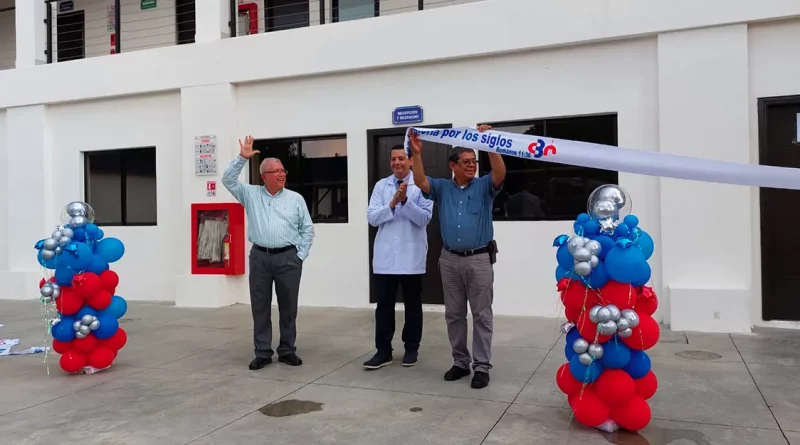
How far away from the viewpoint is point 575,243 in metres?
3.58

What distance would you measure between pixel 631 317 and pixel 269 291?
3136 millimetres

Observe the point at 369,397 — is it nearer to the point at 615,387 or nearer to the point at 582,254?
the point at 615,387

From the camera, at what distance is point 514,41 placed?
288 inches

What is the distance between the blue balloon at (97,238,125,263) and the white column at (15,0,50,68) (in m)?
6.84

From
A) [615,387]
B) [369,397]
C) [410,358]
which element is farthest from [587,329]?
[410,358]

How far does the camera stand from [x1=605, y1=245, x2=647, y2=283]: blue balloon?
3.45m

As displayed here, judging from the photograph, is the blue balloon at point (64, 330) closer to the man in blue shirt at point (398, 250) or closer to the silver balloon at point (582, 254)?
the man in blue shirt at point (398, 250)

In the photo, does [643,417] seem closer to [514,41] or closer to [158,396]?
[158,396]

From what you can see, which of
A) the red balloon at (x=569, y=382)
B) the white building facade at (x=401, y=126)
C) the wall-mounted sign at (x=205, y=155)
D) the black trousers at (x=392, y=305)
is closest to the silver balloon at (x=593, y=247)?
the red balloon at (x=569, y=382)

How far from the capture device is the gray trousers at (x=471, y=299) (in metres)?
4.56

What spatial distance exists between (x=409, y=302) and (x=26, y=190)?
8225 millimetres

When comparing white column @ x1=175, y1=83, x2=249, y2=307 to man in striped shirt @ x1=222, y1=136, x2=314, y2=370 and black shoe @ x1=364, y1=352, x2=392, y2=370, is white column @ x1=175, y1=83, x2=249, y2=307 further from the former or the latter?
black shoe @ x1=364, y1=352, x2=392, y2=370

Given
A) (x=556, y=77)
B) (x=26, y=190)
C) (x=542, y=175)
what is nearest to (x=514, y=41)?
(x=556, y=77)

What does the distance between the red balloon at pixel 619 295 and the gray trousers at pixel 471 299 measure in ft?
3.73
